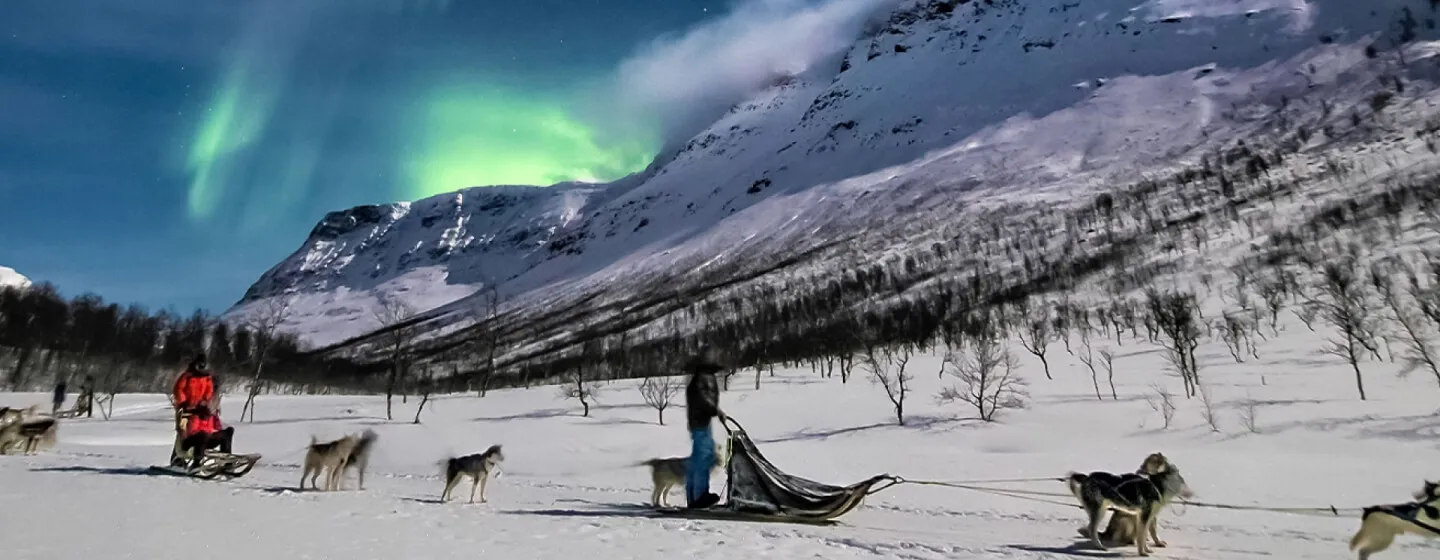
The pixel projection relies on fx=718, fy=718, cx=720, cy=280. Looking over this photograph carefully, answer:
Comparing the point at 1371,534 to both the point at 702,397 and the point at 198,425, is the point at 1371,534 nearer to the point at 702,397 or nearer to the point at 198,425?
the point at 702,397

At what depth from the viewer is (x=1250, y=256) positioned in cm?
8694

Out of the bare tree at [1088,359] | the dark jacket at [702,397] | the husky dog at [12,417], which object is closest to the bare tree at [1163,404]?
the bare tree at [1088,359]

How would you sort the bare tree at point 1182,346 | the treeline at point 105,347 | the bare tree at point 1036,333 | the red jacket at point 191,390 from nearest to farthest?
the red jacket at point 191,390 → the bare tree at point 1182,346 → the bare tree at point 1036,333 → the treeline at point 105,347

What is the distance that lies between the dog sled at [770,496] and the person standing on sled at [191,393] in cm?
804

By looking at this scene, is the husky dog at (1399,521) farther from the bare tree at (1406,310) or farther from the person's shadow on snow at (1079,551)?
the bare tree at (1406,310)

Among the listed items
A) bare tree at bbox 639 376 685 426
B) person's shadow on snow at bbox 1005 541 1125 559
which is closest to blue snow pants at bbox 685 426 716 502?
person's shadow on snow at bbox 1005 541 1125 559

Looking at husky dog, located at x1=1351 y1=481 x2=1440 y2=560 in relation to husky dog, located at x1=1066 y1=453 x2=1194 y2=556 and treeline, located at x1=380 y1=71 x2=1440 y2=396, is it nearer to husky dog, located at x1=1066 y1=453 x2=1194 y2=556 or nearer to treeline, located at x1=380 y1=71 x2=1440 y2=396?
husky dog, located at x1=1066 y1=453 x2=1194 y2=556

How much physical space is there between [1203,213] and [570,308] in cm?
12215

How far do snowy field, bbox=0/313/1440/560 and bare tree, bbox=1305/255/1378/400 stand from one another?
53.5 inches

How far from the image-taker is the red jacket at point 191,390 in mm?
11234

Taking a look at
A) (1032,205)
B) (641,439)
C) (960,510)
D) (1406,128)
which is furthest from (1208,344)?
(1406,128)

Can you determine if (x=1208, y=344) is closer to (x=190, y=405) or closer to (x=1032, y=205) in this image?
(x=190, y=405)

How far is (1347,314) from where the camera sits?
3375cm

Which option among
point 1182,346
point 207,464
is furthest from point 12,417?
point 1182,346
